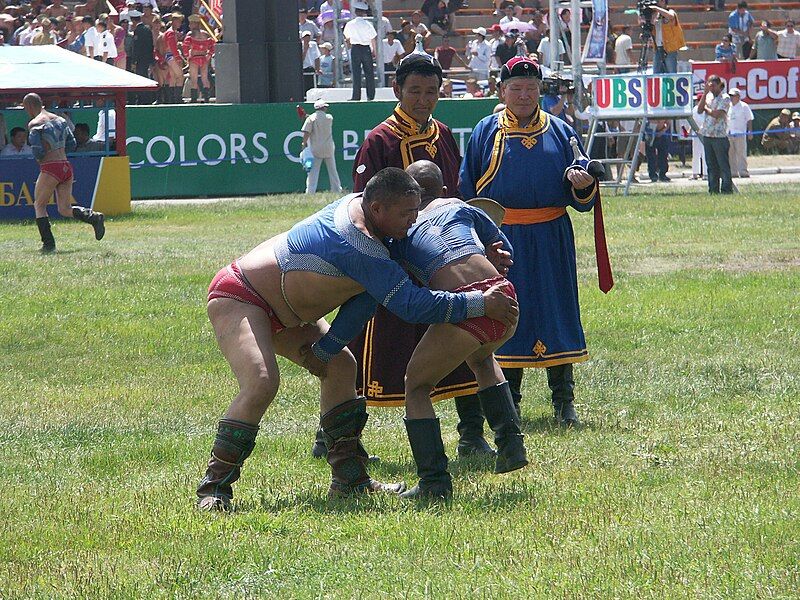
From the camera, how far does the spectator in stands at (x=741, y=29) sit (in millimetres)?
30953

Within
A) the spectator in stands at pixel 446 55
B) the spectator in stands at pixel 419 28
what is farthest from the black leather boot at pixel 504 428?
the spectator in stands at pixel 446 55

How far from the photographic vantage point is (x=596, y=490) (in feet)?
19.0

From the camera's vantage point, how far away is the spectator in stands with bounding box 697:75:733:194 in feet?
71.1

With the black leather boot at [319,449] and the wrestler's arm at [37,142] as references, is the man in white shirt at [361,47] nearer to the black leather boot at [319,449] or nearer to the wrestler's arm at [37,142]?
the wrestler's arm at [37,142]

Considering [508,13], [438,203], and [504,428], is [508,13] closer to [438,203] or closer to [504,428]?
[438,203]

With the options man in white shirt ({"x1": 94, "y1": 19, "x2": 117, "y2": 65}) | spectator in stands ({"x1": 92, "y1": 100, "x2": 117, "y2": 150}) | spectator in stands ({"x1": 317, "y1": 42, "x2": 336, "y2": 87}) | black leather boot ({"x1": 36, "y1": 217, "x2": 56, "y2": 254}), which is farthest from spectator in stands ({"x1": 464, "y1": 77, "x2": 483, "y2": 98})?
black leather boot ({"x1": 36, "y1": 217, "x2": 56, "y2": 254})

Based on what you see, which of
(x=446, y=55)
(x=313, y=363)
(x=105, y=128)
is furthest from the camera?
(x=446, y=55)

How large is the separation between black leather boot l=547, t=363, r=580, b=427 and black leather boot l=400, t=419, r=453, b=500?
1.86m

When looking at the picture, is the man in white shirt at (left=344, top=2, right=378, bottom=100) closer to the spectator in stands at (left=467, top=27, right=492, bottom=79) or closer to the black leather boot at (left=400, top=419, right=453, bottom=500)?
the spectator in stands at (left=467, top=27, right=492, bottom=79)

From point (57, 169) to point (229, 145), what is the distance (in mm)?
7922

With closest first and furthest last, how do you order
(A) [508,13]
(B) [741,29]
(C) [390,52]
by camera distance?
(C) [390,52] < (A) [508,13] < (B) [741,29]

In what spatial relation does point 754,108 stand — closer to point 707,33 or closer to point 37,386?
point 707,33

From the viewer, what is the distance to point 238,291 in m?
5.69

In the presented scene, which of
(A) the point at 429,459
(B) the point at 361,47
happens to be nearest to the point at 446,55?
(B) the point at 361,47
